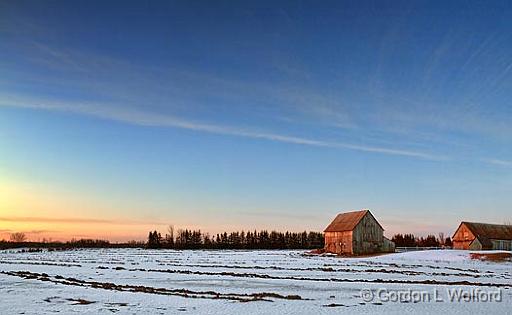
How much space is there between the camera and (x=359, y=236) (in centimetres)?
7706

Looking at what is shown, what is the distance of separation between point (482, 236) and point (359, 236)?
18.2 meters

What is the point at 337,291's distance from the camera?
23844 millimetres

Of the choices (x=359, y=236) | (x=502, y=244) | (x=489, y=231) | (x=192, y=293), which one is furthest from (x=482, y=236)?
(x=192, y=293)

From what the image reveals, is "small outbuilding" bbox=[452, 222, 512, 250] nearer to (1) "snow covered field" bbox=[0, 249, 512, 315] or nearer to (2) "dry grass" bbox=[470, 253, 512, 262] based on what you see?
(2) "dry grass" bbox=[470, 253, 512, 262]

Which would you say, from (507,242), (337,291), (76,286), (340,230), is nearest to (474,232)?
(507,242)

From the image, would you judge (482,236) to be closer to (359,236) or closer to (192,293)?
(359,236)

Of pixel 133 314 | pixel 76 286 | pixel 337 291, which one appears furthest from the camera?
pixel 76 286

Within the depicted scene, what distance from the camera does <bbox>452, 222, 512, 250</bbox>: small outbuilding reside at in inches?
3004

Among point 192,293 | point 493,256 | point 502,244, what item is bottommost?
point 192,293

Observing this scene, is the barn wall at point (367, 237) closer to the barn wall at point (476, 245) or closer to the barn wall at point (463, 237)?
the barn wall at point (463, 237)

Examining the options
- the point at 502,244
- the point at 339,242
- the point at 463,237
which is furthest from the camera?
the point at 339,242

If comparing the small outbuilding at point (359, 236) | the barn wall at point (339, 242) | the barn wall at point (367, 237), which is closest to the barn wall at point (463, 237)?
the small outbuilding at point (359, 236)

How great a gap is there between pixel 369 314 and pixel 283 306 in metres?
3.23

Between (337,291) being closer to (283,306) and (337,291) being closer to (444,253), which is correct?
(283,306)
